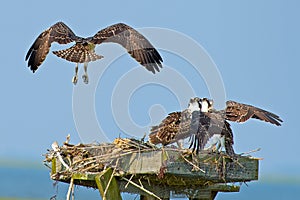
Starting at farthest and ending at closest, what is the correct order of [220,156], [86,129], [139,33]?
1. [139,33]
2. [86,129]
3. [220,156]

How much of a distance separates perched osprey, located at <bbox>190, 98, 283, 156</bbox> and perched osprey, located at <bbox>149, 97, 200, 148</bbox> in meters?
0.09

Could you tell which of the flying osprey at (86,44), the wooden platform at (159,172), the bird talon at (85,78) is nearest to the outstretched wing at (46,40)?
the flying osprey at (86,44)

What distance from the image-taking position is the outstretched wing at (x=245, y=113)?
5648 millimetres

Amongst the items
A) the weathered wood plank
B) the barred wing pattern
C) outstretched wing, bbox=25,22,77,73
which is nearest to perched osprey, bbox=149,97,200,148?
the weathered wood plank

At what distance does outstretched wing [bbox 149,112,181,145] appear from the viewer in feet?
17.1

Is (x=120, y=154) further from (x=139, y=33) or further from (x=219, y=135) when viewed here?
(x=139, y=33)

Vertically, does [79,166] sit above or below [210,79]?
below

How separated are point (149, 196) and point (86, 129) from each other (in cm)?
87

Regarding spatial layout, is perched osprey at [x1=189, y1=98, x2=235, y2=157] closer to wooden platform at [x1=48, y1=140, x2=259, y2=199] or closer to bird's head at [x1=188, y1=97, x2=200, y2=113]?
bird's head at [x1=188, y1=97, x2=200, y2=113]

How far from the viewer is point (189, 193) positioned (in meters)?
5.27

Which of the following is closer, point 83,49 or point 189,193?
Result: point 189,193

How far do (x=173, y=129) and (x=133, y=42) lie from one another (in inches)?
100

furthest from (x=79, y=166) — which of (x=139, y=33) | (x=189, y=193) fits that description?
(x=139, y=33)

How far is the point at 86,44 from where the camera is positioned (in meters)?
8.03
